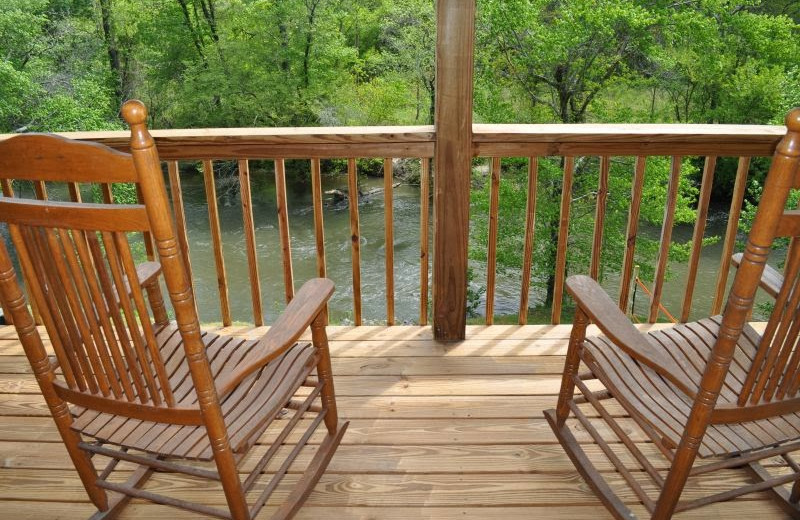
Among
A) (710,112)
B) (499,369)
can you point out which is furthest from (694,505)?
(710,112)

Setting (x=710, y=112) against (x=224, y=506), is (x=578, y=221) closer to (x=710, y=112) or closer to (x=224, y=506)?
(x=710, y=112)

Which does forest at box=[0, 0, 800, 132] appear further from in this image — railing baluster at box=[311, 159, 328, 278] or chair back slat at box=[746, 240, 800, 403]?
chair back slat at box=[746, 240, 800, 403]

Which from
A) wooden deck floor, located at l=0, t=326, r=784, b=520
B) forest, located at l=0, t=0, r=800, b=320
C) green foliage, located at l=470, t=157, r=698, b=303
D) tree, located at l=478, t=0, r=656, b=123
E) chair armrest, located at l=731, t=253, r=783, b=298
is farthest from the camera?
forest, located at l=0, t=0, r=800, b=320

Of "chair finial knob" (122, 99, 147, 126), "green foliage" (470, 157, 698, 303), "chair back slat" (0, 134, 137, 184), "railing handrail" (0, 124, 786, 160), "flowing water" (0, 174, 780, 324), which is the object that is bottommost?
"flowing water" (0, 174, 780, 324)

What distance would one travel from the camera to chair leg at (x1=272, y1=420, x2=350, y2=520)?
59.6 inches

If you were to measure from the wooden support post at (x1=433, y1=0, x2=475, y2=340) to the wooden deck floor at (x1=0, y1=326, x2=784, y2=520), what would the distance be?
0.62 ft

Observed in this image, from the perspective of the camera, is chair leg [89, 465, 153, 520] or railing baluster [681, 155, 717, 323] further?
railing baluster [681, 155, 717, 323]

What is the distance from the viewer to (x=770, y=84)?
11250mm

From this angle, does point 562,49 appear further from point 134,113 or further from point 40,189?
point 134,113

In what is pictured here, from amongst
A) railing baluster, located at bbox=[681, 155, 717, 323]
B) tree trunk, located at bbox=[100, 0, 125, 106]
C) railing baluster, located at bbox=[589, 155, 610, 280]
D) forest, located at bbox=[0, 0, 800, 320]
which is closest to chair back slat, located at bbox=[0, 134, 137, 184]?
railing baluster, located at bbox=[589, 155, 610, 280]

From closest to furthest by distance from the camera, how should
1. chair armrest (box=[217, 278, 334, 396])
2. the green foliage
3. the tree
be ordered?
chair armrest (box=[217, 278, 334, 396]) < the tree < the green foliage

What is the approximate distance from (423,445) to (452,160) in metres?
1.03

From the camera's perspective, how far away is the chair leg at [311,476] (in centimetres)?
151

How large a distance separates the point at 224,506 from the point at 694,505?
1.22m
